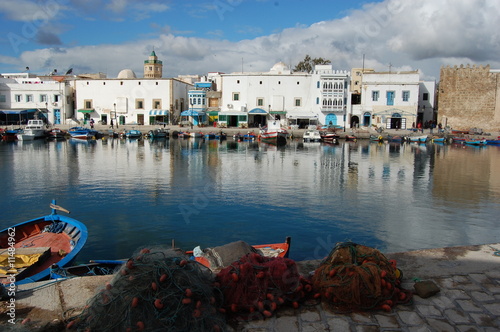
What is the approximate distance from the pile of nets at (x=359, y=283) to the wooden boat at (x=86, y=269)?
4.02 m

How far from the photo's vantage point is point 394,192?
58.3 feet

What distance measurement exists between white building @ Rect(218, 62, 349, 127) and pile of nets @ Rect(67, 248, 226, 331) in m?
46.0

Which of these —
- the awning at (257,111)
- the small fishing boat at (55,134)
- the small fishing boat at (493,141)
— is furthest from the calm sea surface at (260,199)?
the awning at (257,111)

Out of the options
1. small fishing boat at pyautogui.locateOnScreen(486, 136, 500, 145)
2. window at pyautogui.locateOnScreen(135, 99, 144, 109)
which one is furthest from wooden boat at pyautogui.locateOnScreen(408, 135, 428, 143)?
window at pyautogui.locateOnScreen(135, 99, 144, 109)

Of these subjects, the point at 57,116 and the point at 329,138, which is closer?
the point at 329,138

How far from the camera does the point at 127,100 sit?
172ft

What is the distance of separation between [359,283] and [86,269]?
5.36 meters

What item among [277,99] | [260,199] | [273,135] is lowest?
[260,199]

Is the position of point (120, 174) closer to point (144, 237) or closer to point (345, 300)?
point (144, 237)

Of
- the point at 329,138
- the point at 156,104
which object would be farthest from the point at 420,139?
the point at 156,104

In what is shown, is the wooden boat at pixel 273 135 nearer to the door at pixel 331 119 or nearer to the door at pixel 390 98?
the door at pixel 331 119

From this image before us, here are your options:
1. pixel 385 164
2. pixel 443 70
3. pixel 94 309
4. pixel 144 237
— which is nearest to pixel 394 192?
pixel 385 164

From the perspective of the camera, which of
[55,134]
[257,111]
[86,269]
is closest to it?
[86,269]

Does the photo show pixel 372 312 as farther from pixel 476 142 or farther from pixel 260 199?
pixel 476 142
